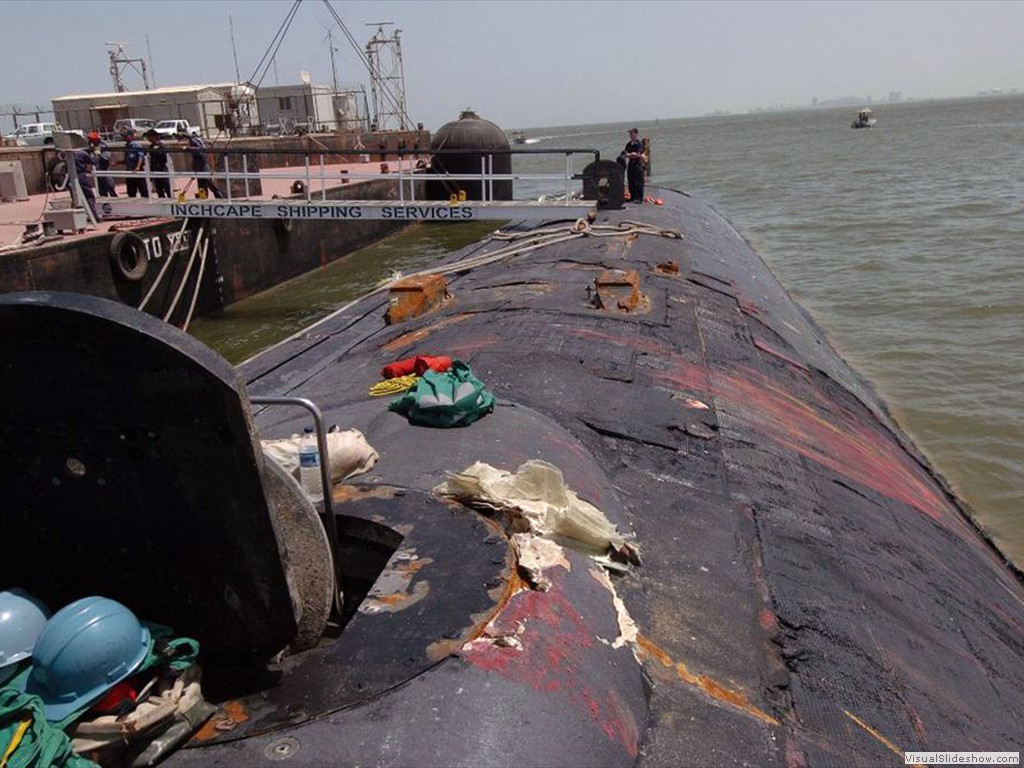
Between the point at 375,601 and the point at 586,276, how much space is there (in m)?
6.85

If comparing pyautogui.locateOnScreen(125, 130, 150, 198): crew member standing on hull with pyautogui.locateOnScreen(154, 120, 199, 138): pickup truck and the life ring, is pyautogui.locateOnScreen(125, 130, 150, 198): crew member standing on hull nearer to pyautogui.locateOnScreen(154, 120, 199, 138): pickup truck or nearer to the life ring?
the life ring

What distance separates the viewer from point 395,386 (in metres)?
5.21

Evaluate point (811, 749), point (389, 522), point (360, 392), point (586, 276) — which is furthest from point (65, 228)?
point (811, 749)

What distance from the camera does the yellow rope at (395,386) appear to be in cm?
Result: 514

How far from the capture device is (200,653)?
9.10 ft

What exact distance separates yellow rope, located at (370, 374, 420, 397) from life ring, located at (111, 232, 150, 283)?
1135 cm

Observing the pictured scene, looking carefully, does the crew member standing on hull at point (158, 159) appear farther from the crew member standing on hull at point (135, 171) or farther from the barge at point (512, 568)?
the barge at point (512, 568)

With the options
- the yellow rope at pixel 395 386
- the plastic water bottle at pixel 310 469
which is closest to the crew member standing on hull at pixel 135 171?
the yellow rope at pixel 395 386

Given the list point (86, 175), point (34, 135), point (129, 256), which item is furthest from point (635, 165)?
point (34, 135)

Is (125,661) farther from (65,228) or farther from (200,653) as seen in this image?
(65,228)

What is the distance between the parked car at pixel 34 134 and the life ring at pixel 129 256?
25.9m

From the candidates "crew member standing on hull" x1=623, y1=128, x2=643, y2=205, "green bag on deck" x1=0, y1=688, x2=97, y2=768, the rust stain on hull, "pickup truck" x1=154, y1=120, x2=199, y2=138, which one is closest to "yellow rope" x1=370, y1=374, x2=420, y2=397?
the rust stain on hull

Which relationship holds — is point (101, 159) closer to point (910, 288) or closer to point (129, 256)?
point (129, 256)

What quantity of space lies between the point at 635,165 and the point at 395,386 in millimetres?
13654
